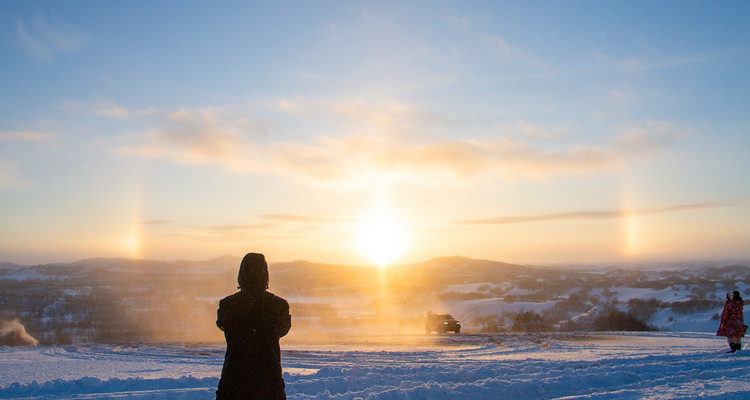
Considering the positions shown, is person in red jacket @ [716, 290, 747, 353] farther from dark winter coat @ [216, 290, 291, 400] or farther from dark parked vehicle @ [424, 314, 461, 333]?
dark parked vehicle @ [424, 314, 461, 333]

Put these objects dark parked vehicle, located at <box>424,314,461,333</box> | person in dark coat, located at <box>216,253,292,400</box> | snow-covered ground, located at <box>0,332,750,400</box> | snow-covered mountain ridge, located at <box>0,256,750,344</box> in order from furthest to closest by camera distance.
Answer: snow-covered mountain ridge, located at <box>0,256,750,344</box>
dark parked vehicle, located at <box>424,314,461,333</box>
snow-covered ground, located at <box>0,332,750,400</box>
person in dark coat, located at <box>216,253,292,400</box>

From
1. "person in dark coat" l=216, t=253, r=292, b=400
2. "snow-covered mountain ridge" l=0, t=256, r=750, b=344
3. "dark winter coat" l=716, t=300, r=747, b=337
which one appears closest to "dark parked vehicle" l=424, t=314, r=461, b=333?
"snow-covered mountain ridge" l=0, t=256, r=750, b=344

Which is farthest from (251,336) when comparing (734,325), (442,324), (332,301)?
(332,301)

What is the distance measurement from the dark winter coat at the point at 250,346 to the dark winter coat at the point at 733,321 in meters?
16.2

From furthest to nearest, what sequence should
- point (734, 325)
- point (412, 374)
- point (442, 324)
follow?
1. point (442, 324)
2. point (734, 325)
3. point (412, 374)

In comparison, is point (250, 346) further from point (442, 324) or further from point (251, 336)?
point (442, 324)

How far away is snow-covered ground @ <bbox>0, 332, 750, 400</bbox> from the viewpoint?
10.8 metres

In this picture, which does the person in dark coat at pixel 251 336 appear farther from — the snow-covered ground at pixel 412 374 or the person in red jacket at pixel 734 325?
the person in red jacket at pixel 734 325

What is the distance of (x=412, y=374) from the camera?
12789 millimetres

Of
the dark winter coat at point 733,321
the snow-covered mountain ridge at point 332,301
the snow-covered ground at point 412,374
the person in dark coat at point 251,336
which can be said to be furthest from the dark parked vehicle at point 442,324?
the person in dark coat at point 251,336

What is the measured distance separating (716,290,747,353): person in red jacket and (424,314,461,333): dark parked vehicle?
17.0 m

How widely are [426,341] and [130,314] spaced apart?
59.0m

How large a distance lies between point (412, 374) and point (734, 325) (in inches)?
415

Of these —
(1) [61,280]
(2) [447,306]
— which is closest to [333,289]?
(2) [447,306]
